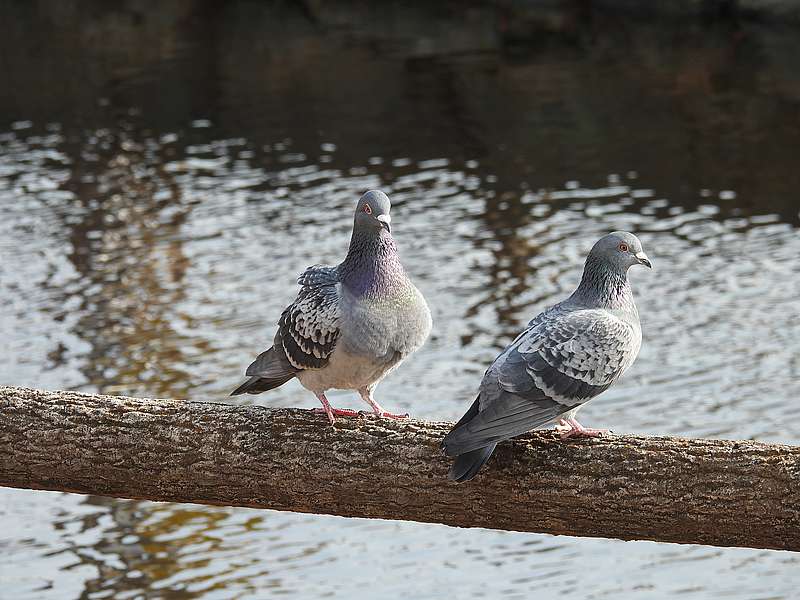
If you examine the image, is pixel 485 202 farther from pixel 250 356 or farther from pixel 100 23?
pixel 100 23

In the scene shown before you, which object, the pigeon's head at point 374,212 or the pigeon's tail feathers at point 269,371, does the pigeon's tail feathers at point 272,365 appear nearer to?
the pigeon's tail feathers at point 269,371

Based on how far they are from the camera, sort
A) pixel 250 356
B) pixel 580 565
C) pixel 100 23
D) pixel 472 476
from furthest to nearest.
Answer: pixel 100 23 → pixel 250 356 → pixel 580 565 → pixel 472 476

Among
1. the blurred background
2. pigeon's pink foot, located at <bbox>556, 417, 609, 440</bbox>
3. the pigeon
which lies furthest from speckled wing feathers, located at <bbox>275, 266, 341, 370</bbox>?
the blurred background

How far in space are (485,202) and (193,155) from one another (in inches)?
120

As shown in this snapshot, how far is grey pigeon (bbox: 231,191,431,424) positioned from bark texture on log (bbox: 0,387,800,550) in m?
0.15

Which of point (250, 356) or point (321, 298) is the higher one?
point (321, 298)

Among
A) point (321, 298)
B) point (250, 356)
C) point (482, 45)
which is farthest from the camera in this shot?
point (482, 45)

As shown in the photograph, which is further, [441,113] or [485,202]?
[441,113]

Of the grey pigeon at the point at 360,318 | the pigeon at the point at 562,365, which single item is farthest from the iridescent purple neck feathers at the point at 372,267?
the pigeon at the point at 562,365

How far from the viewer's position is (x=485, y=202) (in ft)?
30.8

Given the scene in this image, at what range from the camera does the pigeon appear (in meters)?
3.01

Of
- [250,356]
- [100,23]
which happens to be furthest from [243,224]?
[100,23]

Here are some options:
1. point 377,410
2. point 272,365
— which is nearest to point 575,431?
point 377,410

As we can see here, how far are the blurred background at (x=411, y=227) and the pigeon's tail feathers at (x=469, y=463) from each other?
5.29ft
